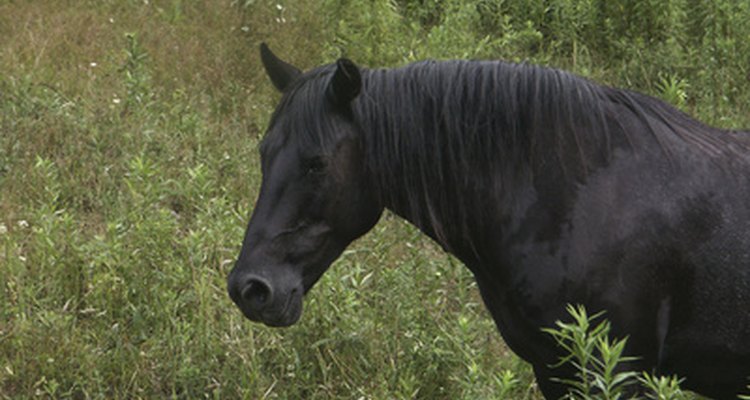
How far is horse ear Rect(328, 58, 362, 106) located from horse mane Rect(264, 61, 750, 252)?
0.04 metres

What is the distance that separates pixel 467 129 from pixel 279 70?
0.77 m

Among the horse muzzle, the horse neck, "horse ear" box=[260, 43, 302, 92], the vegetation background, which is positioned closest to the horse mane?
the horse neck

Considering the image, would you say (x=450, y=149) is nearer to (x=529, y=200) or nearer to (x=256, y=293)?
(x=529, y=200)

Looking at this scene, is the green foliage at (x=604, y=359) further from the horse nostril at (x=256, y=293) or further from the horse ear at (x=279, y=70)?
the horse ear at (x=279, y=70)

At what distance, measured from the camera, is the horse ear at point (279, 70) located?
4.20 meters

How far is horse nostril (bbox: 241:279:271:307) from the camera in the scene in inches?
150

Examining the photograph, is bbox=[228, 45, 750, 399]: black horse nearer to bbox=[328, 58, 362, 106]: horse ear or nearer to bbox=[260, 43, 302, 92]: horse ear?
bbox=[328, 58, 362, 106]: horse ear

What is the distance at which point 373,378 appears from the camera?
487 centimetres

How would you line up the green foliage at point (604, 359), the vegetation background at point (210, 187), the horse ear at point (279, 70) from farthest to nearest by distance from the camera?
the vegetation background at point (210, 187), the horse ear at point (279, 70), the green foliage at point (604, 359)

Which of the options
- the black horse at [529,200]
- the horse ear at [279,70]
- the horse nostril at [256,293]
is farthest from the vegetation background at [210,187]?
the horse ear at [279,70]

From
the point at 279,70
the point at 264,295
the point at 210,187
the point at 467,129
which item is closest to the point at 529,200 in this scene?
the point at 467,129

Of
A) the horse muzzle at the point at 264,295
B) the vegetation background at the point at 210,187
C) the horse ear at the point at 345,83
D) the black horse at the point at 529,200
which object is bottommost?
the vegetation background at the point at 210,187

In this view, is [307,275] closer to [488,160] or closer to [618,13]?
[488,160]

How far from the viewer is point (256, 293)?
3.83 m
